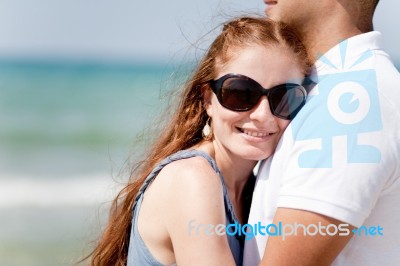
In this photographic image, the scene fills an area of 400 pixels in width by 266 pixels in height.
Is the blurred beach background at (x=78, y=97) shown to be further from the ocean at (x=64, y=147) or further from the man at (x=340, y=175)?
the man at (x=340, y=175)

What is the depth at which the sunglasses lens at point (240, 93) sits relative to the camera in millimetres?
2678

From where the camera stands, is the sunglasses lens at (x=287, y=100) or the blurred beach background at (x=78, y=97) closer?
the sunglasses lens at (x=287, y=100)

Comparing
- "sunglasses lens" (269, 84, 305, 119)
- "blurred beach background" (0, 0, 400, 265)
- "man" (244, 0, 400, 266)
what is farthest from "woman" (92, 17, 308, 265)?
"blurred beach background" (0, 0, 400, 265)

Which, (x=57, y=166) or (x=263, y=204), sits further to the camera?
(x=57, y=166)

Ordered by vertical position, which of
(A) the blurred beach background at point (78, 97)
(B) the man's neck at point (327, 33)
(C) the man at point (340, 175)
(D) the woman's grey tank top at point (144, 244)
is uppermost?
(B) the man's neck at point (327, 33)

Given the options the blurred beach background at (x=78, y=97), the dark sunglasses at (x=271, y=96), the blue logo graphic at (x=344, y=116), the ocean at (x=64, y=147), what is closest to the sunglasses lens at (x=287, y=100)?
the dark sunglasses at (x=271, y=96)

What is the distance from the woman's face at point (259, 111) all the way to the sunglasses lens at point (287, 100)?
0.08 ft

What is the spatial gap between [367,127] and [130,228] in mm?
1255

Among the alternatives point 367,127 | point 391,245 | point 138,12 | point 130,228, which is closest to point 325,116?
point 367,127

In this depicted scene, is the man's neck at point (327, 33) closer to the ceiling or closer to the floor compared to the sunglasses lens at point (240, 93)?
closer to the ceiling

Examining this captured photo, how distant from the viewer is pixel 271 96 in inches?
106

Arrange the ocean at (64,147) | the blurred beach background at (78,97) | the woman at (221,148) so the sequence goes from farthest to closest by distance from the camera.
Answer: the ocean at (64,147)
the blurred beach background at (78,97)
the woman at (221,148)

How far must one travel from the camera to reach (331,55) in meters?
2.66

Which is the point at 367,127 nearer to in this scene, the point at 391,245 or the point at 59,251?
the point at 391,245
